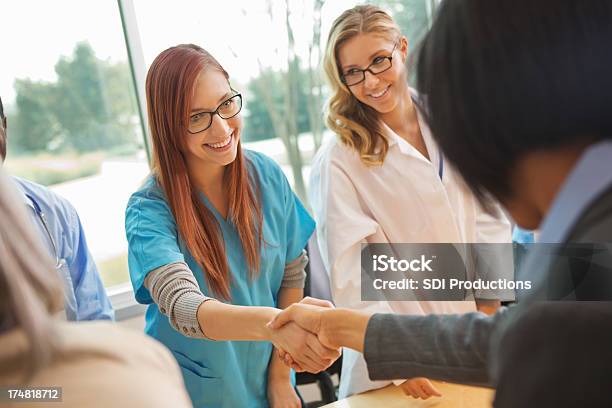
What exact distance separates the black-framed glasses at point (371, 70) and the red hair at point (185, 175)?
41cm

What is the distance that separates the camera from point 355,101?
1.93 m

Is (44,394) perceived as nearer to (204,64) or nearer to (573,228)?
(573,228)

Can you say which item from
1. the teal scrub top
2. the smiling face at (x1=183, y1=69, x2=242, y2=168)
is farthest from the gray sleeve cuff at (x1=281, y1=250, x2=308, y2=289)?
the smiling face at (x1=183, y1=69, x2=242, y2=168)

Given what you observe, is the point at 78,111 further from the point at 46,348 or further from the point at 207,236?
the point at 46,348

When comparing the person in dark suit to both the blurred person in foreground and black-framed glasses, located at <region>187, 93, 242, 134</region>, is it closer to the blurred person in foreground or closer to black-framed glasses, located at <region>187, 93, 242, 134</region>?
the blurred person in foreground

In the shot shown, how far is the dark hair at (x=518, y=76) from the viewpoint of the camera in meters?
0.67

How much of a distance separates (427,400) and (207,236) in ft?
2.18

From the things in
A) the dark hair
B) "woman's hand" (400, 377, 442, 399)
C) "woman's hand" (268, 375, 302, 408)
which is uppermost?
the dark hair

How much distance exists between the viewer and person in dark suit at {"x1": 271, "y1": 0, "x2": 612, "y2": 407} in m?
0.66

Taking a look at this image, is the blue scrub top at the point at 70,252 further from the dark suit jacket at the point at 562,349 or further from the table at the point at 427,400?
the dark suit jacket at the point at 562,349

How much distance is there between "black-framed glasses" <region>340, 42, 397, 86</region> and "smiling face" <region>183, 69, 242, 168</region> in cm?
38

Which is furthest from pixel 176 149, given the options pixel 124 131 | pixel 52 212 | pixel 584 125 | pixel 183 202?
pixel 584 125

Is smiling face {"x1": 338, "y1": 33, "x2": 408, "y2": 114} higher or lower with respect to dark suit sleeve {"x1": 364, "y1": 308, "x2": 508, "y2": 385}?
higher

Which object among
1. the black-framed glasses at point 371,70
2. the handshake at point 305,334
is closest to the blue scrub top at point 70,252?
the handshake at point 305,334
